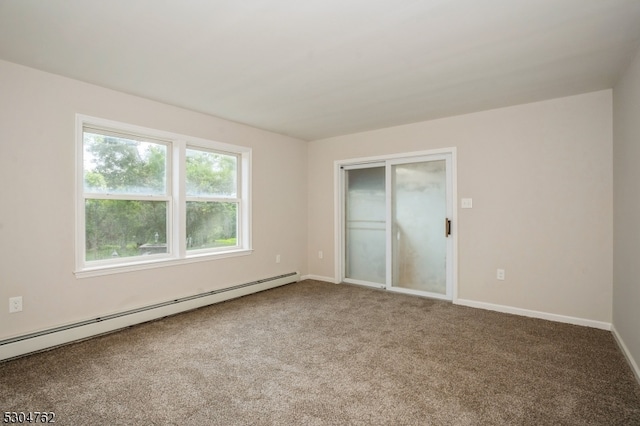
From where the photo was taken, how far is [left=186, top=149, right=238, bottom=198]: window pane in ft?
13.2

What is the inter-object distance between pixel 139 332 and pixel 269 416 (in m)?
1.94

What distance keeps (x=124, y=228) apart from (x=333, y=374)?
2651mm

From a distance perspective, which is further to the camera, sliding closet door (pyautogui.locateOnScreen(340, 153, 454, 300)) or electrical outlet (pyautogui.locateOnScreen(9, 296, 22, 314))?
sliding closet door (pyautogui.locateOnScreen(340, 153, 454, 300))

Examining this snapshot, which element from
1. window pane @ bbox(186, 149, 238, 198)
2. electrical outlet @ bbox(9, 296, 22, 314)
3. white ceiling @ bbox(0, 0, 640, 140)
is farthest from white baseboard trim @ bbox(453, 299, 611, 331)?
electrical outlet @ bbox(9, 296, 22, 314)

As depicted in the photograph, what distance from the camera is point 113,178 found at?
3316 mm

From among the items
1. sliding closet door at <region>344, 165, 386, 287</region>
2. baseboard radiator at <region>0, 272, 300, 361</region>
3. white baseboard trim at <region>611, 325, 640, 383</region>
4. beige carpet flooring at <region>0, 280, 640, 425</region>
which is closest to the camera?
A: beige carpet flooring at <region>0, 280, 640, 425</region>

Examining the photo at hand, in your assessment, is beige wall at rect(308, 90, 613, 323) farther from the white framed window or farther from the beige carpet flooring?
the white framed window

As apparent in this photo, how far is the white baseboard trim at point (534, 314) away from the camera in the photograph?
10.6 ft

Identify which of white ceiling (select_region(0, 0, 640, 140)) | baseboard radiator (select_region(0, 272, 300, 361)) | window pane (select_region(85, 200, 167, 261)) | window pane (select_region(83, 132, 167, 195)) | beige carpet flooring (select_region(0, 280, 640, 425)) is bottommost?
beige carpet flooring (select_region(0, 280, 640, 425))

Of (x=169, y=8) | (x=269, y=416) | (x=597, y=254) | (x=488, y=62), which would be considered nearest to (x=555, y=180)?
(x=597, y=254)

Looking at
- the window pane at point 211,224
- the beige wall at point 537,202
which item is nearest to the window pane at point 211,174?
the window pane at point 211,224

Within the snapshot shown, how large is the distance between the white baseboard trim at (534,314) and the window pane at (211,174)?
11.2 ft

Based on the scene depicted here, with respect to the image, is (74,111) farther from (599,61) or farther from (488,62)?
(599,61)

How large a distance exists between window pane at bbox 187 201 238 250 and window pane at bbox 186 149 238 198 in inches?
6.1
